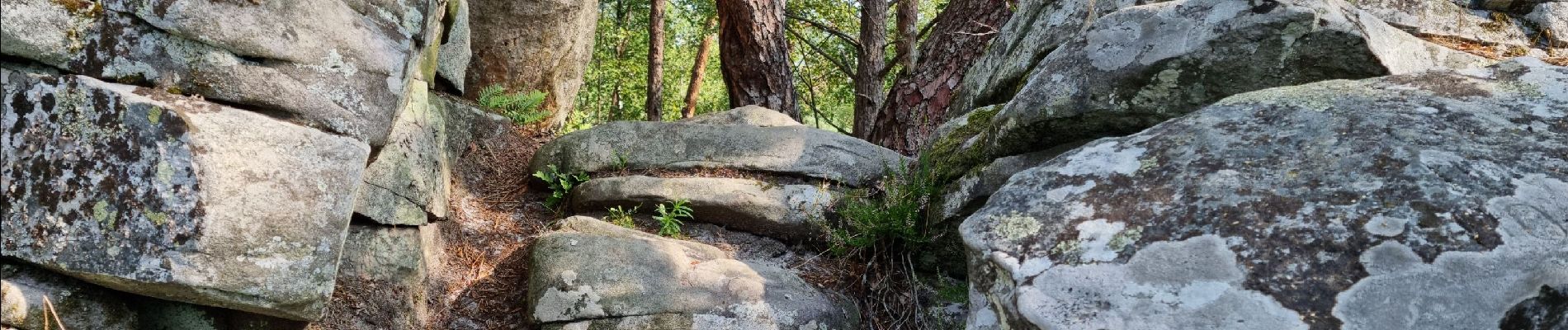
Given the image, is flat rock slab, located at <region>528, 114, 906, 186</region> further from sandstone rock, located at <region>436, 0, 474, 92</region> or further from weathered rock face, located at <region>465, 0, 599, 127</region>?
weathered rock face, located at <region>465, 0, 599, 127</region>

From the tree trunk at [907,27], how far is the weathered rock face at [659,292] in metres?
4.75

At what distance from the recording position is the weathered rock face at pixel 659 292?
471 centimetres

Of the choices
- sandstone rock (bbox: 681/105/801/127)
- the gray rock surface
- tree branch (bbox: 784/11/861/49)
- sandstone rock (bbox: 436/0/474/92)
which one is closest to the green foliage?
the gray rock surface

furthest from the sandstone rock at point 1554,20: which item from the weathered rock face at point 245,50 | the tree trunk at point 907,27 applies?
the weathered rock face at point 245,50

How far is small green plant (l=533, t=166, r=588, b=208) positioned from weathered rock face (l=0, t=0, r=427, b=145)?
1.85 metres

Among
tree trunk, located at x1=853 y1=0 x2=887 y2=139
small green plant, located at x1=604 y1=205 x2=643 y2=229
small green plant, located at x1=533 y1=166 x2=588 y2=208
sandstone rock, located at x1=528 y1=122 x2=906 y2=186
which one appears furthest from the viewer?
tree trunk, located at x1=853 y1=0 x2=887 y2=139

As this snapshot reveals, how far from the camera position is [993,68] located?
19.0 ft

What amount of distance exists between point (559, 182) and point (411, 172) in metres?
1.30

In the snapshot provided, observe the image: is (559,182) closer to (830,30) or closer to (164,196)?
(164,196)

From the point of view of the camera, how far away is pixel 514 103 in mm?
7375

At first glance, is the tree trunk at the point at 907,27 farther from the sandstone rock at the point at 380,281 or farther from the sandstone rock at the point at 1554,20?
the sandstone rock at the point at 380,281

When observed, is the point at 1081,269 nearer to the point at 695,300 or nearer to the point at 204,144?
the point at 695,300

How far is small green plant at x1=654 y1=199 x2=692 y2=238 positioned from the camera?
5789 mm

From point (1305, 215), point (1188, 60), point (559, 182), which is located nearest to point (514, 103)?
point (559, 182)
